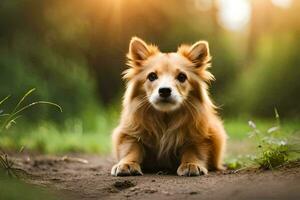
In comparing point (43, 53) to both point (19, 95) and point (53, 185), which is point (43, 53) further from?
point (53, 185)

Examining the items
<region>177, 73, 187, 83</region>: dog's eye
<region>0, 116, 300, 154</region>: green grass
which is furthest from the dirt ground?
<region>0, 116, 300, 154</region>: green grass

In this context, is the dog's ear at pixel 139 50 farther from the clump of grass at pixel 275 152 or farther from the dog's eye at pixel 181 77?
the clump of grass at pixel 275 152

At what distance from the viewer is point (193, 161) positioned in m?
5.39

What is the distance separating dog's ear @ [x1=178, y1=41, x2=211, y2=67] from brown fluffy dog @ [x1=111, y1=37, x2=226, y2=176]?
0.07 meters

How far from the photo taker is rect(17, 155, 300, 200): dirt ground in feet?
12.5

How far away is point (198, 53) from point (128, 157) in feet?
4.24

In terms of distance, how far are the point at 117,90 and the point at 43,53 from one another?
8.59 ft

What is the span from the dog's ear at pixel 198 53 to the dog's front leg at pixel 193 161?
894mm

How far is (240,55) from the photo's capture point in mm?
17828

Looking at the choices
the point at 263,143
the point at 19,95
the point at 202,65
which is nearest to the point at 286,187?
the point at 263,143

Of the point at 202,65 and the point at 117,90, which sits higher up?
the point at 117,90

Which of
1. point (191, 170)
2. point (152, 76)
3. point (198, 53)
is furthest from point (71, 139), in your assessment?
point (191, 170)

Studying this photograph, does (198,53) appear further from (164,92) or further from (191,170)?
(191,170)

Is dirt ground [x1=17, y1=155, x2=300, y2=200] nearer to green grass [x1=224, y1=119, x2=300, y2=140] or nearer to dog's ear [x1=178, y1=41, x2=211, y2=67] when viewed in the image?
dog's ear [x1=178, y1=41, x2=211, y2=67]
